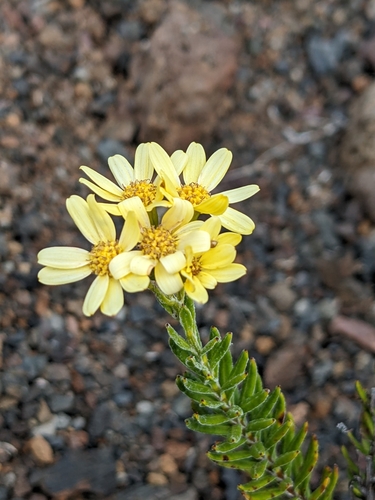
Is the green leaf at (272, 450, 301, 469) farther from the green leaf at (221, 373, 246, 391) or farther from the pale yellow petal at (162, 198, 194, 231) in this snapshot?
the pale yellow petal at (162, 198, 194, 231)

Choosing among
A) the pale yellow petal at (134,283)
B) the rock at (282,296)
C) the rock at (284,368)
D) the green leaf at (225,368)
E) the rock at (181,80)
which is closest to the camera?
the pale yellow petal at (134,283)

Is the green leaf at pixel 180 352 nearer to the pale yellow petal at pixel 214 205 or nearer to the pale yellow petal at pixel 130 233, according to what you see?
the pale yellow petal at pixel 130 233

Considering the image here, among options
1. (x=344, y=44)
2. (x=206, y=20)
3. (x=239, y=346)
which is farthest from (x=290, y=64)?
(x=239, y=346)

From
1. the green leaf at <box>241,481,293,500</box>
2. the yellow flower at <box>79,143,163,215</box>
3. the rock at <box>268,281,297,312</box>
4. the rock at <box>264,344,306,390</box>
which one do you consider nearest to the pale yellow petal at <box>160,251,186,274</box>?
the yellow flower at <box>79,143,163,215</box>

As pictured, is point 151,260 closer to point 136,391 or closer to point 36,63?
point 136,391

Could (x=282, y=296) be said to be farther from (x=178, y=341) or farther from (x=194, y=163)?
(x=178, y=341)

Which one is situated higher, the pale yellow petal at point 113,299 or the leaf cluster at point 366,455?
the pale yellow petal at point 113,299

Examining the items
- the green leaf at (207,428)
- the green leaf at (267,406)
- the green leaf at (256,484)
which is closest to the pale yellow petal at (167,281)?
the green leaf at (207,428)
